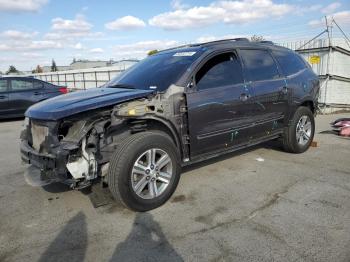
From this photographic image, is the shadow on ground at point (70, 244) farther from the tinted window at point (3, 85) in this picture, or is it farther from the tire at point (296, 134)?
the tinted window at point (3, 85)

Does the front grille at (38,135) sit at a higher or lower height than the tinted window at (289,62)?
lower

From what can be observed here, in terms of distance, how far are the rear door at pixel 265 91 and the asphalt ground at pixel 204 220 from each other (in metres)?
0.68

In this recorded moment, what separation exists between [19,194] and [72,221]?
1258 millimetres

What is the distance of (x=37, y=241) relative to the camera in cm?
323

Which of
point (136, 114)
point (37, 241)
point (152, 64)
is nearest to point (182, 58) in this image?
point (152, 64)

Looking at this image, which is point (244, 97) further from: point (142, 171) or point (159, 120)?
point (142, 171)

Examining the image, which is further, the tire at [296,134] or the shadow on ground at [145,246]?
the tire at [296,134]

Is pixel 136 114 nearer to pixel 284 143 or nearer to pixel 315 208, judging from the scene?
pixel 315 208

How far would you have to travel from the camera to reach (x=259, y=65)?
5.17 m

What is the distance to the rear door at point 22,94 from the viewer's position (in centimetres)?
1132

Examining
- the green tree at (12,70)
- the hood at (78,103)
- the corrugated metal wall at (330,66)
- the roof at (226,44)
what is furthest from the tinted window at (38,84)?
the green tree at (12,70)

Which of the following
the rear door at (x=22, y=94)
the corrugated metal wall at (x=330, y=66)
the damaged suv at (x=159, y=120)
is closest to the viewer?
the damaged suv at (x=159, y=120)

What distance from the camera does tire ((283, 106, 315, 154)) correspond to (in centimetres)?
574

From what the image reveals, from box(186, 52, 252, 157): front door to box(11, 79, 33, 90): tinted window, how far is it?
29.3 ft
